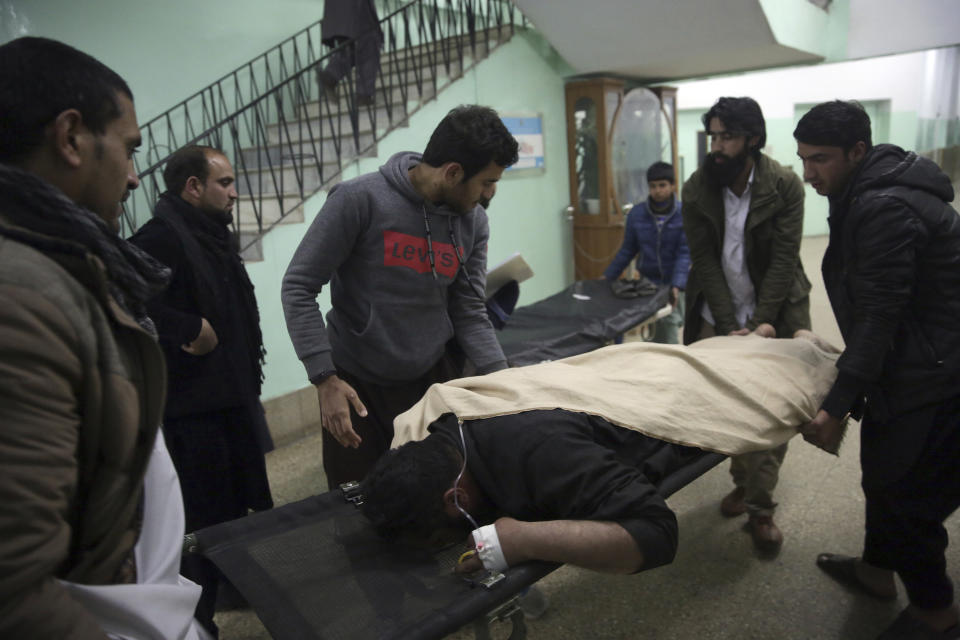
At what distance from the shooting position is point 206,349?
5.97ft

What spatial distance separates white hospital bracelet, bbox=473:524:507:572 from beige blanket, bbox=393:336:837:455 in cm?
29

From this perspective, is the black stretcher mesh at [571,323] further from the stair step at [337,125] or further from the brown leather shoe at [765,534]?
the stair step at [337,125]

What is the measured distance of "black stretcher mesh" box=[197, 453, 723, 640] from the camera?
1099 millimetres

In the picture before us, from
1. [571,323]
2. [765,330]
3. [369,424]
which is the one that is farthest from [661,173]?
[369,424]

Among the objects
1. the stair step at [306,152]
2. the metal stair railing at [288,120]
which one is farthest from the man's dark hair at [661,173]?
the stair step at [306,152]

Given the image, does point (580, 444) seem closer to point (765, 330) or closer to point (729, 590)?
point (729, 590)

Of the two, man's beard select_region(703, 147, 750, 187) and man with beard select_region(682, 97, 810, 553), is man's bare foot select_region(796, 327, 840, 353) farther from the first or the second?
man's beard select_region(703, 147, 750, 187)

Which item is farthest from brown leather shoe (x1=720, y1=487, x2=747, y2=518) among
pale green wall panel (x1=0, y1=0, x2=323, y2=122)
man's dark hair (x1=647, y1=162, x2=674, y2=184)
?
pale green wall panel (x1=0, y1=0, x2=323, y2=122)

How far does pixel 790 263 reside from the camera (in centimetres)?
215

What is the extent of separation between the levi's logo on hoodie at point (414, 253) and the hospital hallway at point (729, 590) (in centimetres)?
106

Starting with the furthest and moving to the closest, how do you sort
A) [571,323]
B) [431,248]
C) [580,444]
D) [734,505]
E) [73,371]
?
[571,323] < [734,505] < [431,248] < [580,444] < [73,371]

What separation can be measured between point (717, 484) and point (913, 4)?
3.51m

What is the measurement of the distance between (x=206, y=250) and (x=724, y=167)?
1.71m

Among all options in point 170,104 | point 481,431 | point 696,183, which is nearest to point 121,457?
point 481,431
